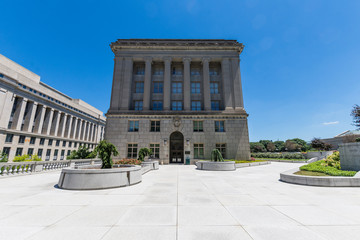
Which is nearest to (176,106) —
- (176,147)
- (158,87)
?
(158,87)

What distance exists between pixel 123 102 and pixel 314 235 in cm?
3165

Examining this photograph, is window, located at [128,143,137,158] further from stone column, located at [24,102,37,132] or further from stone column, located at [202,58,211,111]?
stone column, located at [24,102,37,132]

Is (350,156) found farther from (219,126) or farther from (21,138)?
(21,138)

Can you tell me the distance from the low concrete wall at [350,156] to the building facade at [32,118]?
5316 cm

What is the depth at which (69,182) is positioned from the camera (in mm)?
8867

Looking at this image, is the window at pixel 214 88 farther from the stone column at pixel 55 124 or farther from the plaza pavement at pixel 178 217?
the stone column at pixel 55 124

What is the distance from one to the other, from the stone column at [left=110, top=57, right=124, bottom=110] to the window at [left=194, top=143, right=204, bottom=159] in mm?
17743

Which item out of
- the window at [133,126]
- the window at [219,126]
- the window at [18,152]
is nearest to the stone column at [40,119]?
the window at [18,152]

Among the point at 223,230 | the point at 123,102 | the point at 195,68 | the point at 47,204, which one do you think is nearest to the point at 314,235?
the point at 223,230

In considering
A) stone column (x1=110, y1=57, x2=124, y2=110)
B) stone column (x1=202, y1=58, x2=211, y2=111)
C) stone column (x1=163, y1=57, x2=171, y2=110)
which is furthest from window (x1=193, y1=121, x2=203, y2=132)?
stone column (x1=110, y1=57, x2=124, y2=110)

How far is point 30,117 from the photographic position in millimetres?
49594

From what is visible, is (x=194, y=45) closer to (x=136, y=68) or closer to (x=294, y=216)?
(x=136, y=68)

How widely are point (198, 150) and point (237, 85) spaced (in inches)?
643

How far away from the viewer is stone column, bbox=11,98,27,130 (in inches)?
1773
